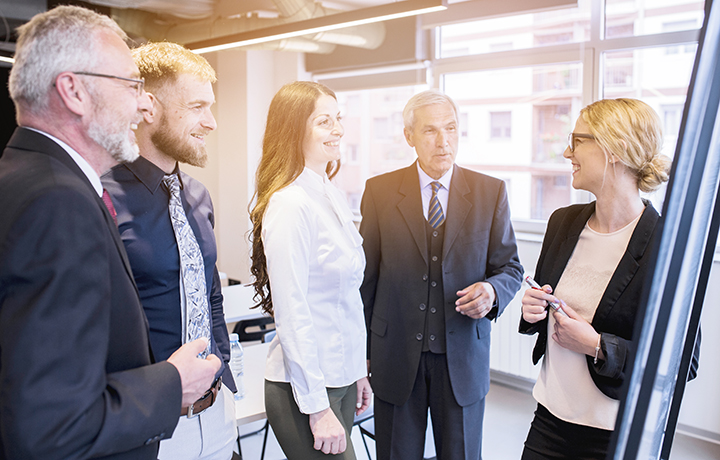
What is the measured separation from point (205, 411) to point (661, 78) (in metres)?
4.00

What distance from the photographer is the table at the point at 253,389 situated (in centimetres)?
225

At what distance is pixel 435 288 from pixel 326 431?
0.77 meters

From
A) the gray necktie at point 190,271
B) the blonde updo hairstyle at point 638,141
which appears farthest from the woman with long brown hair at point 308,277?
the blonde updo hairstyle at point 638,141

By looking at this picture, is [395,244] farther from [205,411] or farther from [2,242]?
[2,242]

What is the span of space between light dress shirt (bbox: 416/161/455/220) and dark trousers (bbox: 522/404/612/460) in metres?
0.90

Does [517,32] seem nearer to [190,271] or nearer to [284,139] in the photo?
[284,139]

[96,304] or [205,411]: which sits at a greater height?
[96,304]

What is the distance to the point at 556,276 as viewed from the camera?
1.96 meters

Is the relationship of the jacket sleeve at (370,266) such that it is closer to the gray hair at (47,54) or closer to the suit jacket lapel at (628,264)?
the suit jacket lapel at (628,264)

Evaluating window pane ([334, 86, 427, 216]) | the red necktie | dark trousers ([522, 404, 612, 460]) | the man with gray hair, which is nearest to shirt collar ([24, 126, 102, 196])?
the man with gray hair

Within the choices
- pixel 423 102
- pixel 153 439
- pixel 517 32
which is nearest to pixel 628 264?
pixel 423 102

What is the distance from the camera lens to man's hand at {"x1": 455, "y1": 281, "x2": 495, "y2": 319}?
2113 millimetres

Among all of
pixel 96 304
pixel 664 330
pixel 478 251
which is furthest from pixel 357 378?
pixel 664 330

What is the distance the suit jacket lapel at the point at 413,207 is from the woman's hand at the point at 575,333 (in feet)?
2.09
